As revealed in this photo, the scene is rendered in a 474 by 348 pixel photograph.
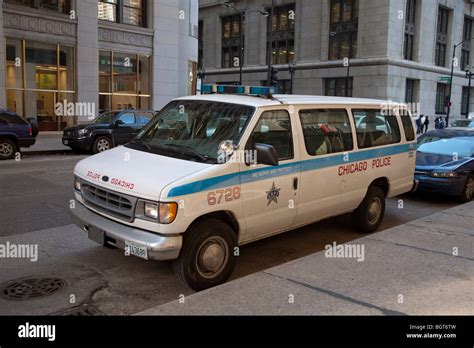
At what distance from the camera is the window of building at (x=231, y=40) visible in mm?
66625

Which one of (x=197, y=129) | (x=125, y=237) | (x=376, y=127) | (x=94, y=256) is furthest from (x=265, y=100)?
(x=94, y=256)

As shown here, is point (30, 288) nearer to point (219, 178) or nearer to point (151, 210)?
point (151, 210)

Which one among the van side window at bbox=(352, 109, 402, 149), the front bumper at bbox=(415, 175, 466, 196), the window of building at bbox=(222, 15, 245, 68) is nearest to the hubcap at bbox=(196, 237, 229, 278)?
the van side window at bbox=(352, 109, 402, 149)

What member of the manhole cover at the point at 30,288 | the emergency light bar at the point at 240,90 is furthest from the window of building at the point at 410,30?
the manhole cover at the point at 30,288

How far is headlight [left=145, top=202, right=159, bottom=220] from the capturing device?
458 centimetres

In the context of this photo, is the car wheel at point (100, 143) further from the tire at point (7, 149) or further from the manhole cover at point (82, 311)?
the manhole cover at point (82, 311)

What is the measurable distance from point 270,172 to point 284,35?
195 ft

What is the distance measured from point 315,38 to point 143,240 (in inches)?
2211

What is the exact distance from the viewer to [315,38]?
57156mm

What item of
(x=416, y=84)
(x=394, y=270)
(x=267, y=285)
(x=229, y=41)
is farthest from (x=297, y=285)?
(x=229, y=41)

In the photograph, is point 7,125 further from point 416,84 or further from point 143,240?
point 416,84

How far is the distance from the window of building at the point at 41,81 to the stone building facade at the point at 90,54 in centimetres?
4

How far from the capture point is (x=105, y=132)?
1811 cm

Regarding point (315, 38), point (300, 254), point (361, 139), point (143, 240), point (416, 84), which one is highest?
point (315, 38)
